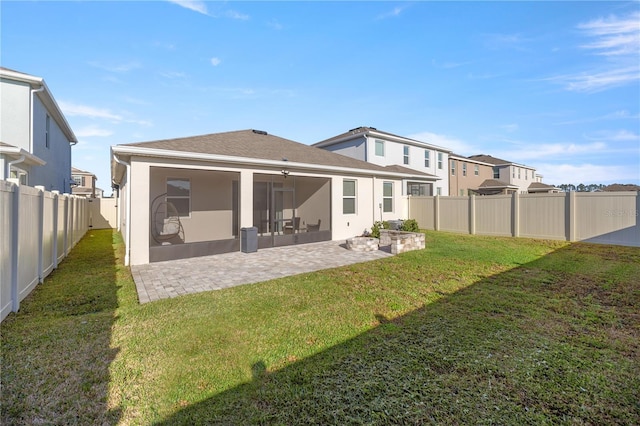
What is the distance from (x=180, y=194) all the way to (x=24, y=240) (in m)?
6.44

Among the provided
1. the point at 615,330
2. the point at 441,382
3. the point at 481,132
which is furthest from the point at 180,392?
the point at 481,132

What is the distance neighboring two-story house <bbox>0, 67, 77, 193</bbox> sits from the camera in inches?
370

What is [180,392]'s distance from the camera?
2.48 meters

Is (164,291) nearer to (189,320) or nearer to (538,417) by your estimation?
(189,320)

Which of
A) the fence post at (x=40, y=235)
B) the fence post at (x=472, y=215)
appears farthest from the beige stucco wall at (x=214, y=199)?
the fence post at (x=472, y=215)

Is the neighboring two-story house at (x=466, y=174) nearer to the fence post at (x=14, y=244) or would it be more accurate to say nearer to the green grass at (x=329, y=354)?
the green grass at (x=329, y=354)

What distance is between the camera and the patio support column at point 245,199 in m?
A: 9.46

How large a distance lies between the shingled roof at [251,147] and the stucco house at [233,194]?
3 centimetres

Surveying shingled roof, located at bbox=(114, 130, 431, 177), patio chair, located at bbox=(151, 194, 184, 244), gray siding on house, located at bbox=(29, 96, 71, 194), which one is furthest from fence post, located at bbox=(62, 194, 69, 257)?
gray siding on house, located at bbox=(29, 96, 71, 194)

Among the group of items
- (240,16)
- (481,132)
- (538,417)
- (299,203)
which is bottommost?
(538,417)

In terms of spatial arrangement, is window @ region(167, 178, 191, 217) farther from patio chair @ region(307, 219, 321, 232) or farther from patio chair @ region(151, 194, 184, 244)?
patio chair @ region(307, 219, 321, 232)

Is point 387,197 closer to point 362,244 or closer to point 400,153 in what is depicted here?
point 362,244

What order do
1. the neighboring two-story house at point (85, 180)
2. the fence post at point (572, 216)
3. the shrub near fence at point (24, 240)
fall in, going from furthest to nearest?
the neighboring two-story house at point (85, 180), the fence post at point (572, 216), the shrub near fence at point (24, 240)

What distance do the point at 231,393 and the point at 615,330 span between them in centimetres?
483
